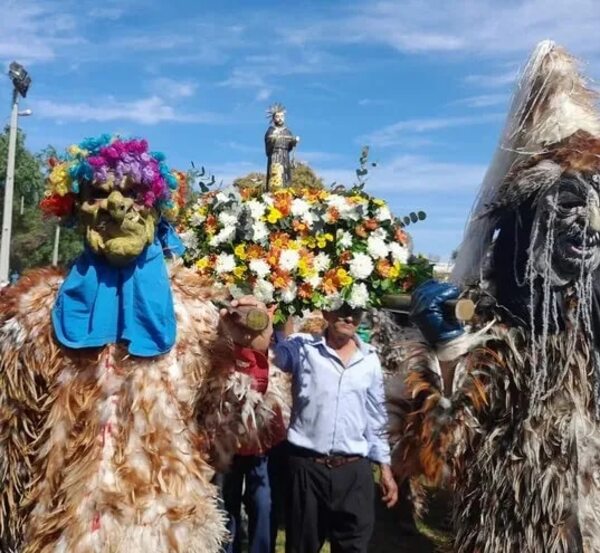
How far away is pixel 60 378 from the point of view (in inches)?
109

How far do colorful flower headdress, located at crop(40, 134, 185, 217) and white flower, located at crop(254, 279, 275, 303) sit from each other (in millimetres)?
482

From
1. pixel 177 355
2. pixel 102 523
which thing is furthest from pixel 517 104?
pixel 102 523

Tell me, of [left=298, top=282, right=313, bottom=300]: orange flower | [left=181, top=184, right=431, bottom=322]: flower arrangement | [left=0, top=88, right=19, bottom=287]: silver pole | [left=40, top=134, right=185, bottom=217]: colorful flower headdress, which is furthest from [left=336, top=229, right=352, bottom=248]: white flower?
[left=0, top=88, right=19, bottom=287]: silver pole

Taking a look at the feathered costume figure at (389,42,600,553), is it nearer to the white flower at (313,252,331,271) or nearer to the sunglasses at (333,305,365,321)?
the white flower at (313,252,331,271)

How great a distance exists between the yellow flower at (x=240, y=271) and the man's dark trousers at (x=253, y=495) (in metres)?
1.41

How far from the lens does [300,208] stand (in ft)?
11.1

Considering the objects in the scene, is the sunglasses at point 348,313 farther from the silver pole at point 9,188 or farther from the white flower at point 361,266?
the silver pole at point 9,188

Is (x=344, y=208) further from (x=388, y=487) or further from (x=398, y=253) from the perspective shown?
(x=388, y=487)

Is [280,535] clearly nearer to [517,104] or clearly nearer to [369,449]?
[369,449]

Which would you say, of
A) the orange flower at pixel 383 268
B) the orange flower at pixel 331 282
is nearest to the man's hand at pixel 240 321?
the orange flower at pixel 331 282

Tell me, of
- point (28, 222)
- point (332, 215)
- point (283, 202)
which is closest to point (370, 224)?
point (332, 215)

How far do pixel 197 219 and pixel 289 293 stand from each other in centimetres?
53

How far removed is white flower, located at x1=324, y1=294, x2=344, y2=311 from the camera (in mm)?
3287

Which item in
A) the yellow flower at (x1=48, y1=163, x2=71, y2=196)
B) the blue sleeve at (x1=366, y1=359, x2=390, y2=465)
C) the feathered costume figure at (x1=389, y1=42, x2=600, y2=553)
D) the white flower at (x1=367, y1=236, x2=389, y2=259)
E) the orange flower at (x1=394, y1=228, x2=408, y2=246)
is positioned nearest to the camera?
the feathered costume figure at (x1=389, y1=42, x2=600, y2=553)
